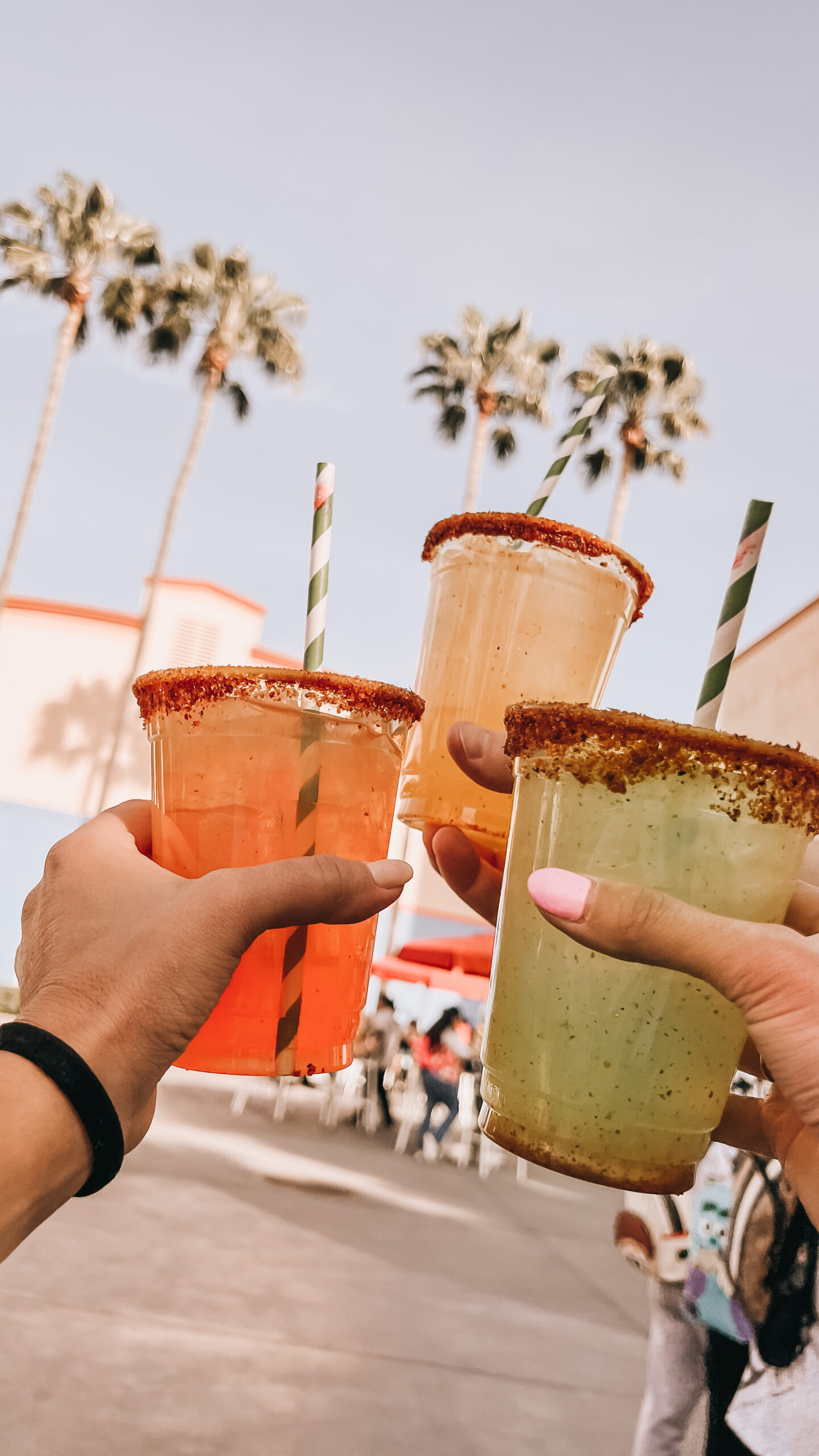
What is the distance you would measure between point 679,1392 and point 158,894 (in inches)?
122

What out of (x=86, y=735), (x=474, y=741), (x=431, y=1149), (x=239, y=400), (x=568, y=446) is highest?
(x=239, y=400)

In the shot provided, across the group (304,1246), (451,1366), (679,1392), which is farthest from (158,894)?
(304,1246)

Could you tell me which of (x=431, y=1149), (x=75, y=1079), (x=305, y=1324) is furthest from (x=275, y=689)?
(x=431, y=1149)

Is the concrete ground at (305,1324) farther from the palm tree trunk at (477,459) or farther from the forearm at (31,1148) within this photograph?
the palm tree trunk at (477,459)

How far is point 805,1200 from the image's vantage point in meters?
1.35

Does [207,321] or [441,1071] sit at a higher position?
[207,321]

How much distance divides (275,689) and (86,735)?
1921cm

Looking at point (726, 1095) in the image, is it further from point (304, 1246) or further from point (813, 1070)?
point (304, 1246)

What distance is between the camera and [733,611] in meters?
1.40

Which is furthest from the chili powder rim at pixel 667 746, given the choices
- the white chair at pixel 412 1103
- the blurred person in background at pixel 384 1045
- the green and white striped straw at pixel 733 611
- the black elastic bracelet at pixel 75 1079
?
the blurred person in background at pixel 384 1045

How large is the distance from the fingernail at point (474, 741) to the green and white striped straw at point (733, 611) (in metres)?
0.35

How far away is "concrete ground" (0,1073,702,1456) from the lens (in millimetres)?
4273

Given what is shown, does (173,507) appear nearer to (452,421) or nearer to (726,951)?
(452,421)

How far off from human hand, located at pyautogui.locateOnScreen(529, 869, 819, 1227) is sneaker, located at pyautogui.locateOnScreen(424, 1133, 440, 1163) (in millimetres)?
9250
